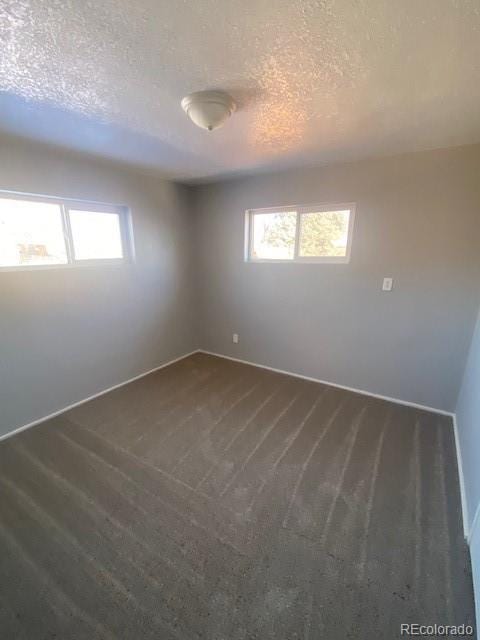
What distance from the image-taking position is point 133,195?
2908 millimetres

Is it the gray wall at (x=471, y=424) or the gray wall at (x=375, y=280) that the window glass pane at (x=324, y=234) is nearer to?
the gray wall at (x=375, y=280)

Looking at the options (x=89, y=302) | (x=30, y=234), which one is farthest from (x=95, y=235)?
(x=89, y=302)

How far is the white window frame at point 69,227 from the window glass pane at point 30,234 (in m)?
0.03

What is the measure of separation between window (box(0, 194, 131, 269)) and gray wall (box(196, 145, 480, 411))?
1181 mm

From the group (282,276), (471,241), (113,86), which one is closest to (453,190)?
(471,241)

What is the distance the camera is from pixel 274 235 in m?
3.17

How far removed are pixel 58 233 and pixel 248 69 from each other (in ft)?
7.05

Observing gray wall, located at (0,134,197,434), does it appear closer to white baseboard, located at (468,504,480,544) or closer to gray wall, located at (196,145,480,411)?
gray wall, located at (196,145,480,411)

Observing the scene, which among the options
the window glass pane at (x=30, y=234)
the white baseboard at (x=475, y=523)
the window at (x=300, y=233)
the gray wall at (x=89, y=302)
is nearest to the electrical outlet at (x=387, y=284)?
the window at (x=300, y=233)

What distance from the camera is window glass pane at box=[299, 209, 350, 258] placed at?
274 cm

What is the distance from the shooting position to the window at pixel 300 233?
274 cm

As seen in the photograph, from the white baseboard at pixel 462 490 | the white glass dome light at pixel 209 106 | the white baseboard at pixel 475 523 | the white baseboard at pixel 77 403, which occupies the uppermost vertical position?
the white glass dome light at pixel 209 106

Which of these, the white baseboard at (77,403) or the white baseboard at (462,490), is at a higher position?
the white baseboard at (462,490)

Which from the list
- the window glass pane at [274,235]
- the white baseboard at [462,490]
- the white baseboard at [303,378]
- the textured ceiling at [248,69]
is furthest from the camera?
the window glass pane at [274,235]
